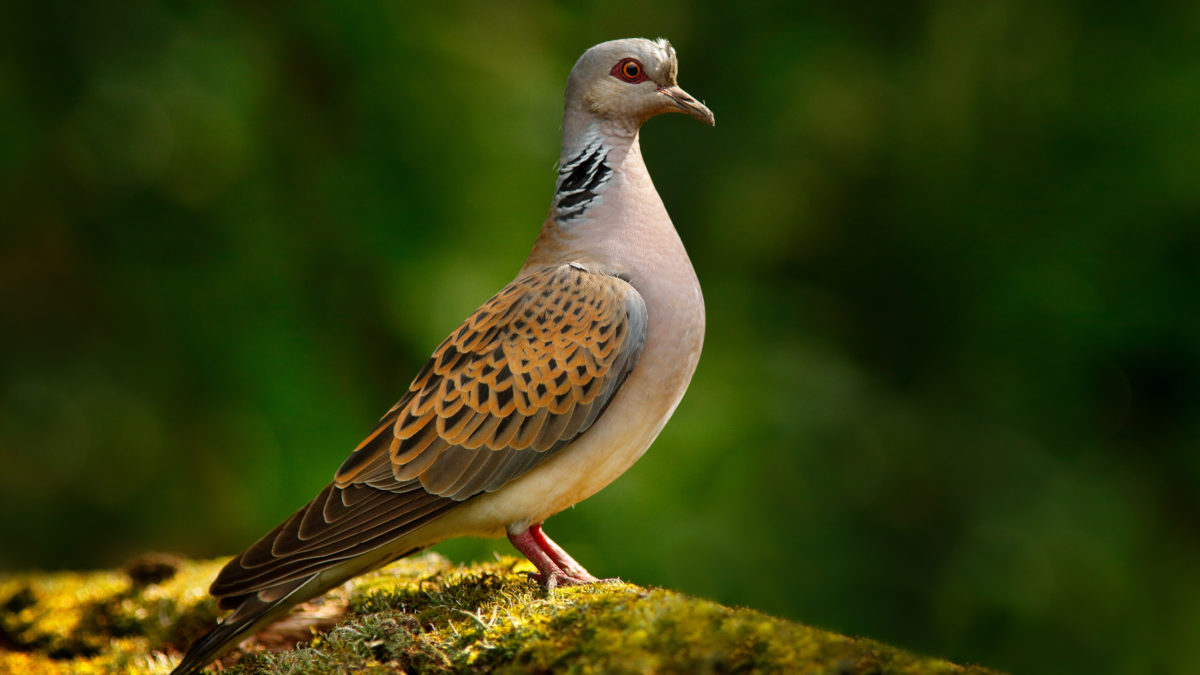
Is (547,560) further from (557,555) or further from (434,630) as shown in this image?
(434,630)

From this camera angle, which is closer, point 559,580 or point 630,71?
point 559,580

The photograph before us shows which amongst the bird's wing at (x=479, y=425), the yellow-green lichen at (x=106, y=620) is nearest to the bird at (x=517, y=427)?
the bird's wing at (x=479, y=425)

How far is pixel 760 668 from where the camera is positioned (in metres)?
2.25

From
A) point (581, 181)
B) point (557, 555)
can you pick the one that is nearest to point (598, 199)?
point (581, 181)

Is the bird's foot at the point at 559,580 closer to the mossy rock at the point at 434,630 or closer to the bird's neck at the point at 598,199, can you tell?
the mossy rock at the point at 434,630

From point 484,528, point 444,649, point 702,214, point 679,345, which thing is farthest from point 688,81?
point 444,649

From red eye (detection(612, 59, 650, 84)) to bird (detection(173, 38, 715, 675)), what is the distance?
54cm

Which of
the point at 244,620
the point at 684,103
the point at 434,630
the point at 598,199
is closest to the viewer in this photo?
the point at 434,630

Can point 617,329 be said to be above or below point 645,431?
above

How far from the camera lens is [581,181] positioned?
380 cm

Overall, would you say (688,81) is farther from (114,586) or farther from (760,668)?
(760,668)

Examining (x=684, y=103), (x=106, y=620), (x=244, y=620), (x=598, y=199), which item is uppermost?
(x=684, y=103)

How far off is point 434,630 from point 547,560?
0.49m

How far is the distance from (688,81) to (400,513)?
421 cm
